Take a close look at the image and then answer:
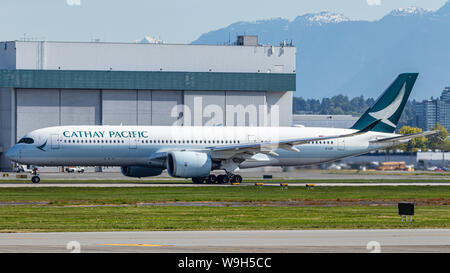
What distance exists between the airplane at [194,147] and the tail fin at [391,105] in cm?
10

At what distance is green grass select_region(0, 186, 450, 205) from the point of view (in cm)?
4612

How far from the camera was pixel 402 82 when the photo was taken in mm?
74000

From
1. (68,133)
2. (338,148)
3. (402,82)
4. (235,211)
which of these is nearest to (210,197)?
(235,211)

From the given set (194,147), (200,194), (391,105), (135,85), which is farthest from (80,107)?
(200,194)

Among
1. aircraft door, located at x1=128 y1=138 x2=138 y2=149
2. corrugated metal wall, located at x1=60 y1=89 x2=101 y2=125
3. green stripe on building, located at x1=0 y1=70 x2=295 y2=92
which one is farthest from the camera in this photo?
corrugated metal wall, located at x1=60 y1=89 x2=101 y2=125

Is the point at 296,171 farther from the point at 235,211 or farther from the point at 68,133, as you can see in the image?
the point at 235,211

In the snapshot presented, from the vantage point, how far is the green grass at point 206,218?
30.5 meters

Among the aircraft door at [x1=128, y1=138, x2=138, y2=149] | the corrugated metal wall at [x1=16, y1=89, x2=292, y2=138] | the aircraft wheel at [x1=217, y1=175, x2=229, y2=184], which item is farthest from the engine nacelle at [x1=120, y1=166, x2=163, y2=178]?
the corrugated metal wall at [x1=16, y1=89, x2=292, y2=138]

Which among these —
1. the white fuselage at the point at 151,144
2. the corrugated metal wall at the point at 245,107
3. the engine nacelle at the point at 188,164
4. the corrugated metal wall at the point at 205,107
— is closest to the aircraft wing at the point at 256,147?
the white fuselage at the point at 151,144

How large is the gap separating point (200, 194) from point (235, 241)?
86.0ft

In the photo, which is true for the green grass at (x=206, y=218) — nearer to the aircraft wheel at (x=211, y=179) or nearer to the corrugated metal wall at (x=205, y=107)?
the aircraft wheel at (x=211, y=179)

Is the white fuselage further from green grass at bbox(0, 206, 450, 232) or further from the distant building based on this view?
the distant building

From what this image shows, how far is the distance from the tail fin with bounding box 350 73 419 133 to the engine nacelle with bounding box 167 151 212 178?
18255mm

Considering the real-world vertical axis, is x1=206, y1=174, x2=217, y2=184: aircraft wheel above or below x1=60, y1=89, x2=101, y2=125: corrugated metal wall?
below
